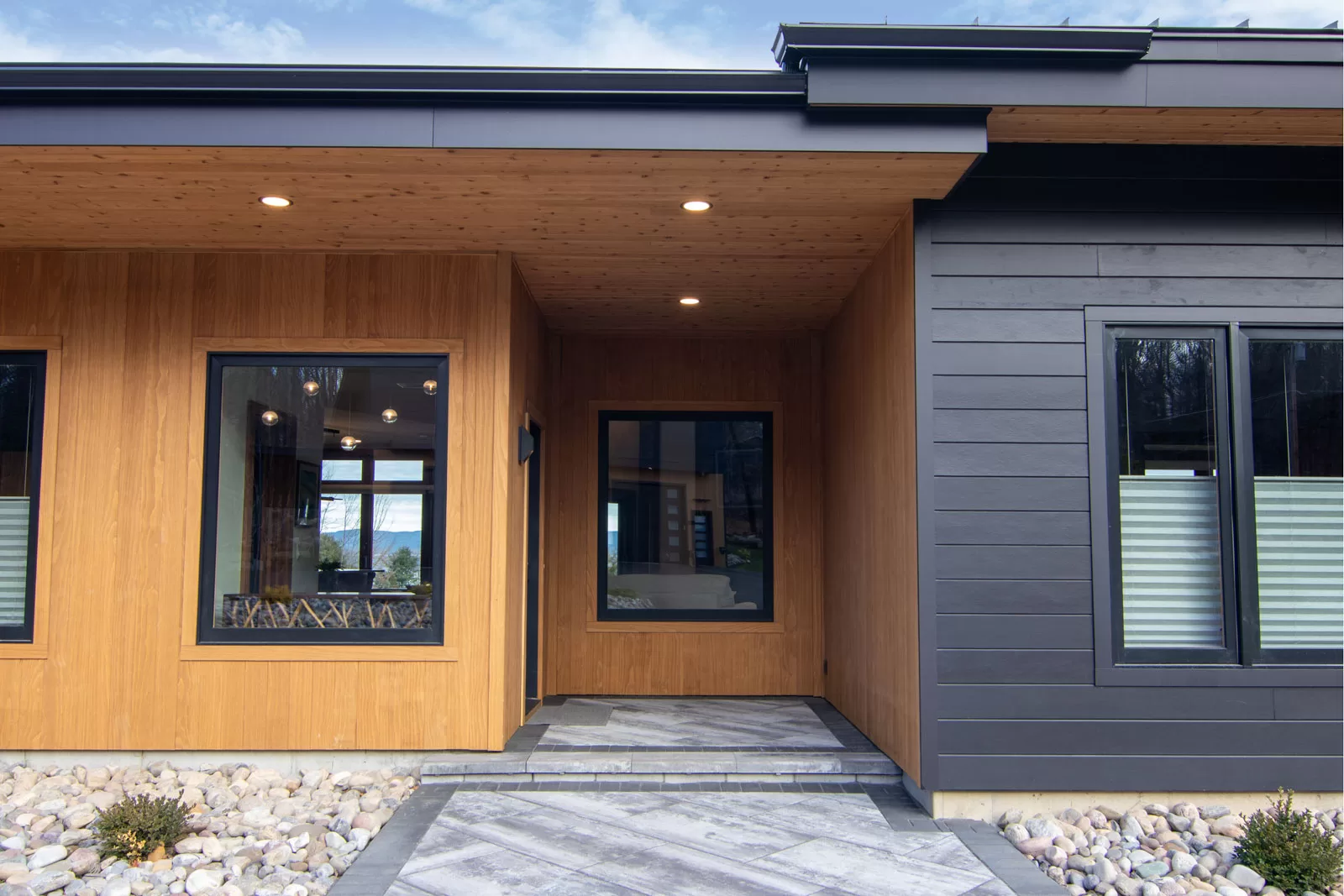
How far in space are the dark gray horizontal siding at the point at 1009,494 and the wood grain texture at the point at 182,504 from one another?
6.75 feet

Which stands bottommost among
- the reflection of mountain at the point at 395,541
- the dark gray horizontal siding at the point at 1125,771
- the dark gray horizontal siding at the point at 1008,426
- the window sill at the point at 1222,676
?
the dark gray horizontal siding at the point at 1125,771

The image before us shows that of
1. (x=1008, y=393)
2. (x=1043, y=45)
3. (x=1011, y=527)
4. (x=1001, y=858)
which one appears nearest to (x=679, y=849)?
(x=1001, y=858)

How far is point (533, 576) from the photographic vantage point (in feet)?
19.8

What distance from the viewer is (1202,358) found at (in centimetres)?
408

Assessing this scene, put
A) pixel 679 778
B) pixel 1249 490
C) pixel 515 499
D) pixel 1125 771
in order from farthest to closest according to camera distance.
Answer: pixel 515 499 < pixel 679 778 < pixel 1249 490 < pixel 1125 771

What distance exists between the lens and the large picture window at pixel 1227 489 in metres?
4.00

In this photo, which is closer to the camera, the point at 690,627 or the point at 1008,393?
the point at 1008,393

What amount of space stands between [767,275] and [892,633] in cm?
196

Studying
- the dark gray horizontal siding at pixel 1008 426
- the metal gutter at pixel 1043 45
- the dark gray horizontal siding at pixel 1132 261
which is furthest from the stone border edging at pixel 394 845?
the metal gutter at pixel 1043 45

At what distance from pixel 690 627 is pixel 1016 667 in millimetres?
2783

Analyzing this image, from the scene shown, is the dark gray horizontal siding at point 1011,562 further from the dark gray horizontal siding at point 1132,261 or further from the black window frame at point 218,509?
the black window frame at point 218,509

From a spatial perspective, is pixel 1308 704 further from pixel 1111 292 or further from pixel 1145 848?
pixel 1111 292

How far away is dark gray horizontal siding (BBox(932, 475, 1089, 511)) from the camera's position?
397cm

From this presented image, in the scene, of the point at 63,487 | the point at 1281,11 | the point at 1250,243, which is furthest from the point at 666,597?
the point at 1281,11
